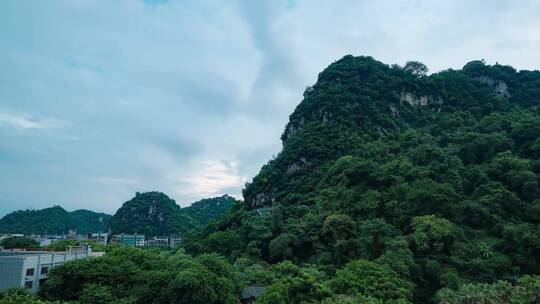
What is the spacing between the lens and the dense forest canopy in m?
22.5

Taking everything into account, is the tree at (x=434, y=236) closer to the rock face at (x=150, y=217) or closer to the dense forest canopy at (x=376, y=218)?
the dense forest canopy at (x=376, y=218)

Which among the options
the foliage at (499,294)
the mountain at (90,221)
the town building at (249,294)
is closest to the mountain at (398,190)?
the foliage at (499,294)

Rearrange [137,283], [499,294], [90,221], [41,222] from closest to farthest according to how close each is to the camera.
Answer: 1. [499,294]
2. [137,283]
3. [41,222]
4. [90,221]

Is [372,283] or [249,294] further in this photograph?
[249,294]

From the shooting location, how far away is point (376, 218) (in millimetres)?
35906

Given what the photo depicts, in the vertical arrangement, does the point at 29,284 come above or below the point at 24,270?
below

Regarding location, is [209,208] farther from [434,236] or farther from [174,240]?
[434,236]

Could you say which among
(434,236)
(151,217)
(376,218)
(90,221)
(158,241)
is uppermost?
(90,221)

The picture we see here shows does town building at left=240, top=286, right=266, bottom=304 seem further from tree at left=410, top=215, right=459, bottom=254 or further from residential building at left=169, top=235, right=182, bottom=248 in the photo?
residential building at left=169, top=235, right=182, bottom=248

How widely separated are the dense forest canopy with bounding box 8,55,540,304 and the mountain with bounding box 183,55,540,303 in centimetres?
15

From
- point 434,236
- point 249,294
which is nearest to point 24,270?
point 249,294

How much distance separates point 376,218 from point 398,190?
4556 mm

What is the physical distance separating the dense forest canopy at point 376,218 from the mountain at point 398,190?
6.0 inches

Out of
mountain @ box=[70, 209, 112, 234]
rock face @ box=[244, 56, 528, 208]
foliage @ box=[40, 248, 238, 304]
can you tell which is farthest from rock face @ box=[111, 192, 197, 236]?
foliage @ box=[40, 248, 238, 304]
